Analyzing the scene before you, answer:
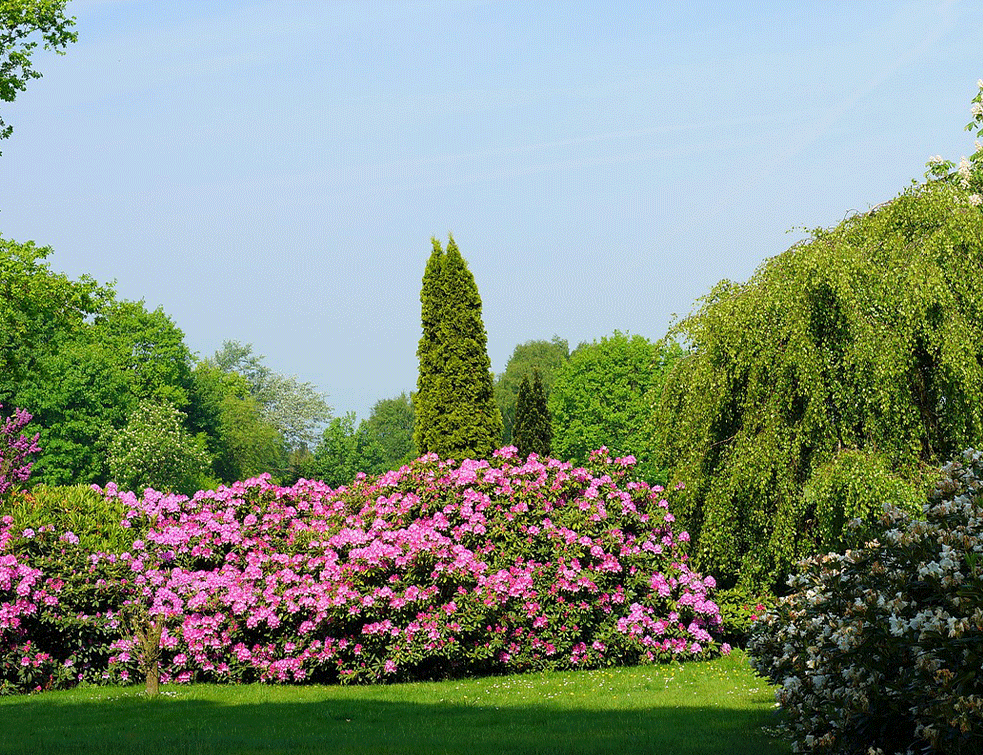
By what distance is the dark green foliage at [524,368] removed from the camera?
60972 mm

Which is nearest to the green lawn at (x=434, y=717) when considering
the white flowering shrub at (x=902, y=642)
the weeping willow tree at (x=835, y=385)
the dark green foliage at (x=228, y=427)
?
the white flowering shrub at (x=902, y=642)

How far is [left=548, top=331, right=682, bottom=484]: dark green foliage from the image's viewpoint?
41906mm

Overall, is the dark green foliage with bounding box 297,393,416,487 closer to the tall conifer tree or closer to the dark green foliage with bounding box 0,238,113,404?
the tall conifer tree

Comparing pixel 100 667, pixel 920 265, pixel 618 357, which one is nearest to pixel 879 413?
pixel 920 265

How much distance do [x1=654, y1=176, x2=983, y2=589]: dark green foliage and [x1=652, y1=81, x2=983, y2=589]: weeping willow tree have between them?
0.02 m

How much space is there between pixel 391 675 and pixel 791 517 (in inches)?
189

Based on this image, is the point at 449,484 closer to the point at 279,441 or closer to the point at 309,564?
the point at 309,564

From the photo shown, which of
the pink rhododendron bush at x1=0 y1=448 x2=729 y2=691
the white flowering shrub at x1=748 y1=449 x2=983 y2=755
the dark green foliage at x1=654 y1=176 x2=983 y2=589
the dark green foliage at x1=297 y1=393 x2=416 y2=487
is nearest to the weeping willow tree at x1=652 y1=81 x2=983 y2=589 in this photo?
the dark green foliage at x1=654 y1=176 x2=983 y2=589

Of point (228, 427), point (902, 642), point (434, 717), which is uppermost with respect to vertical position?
point (228, 427)

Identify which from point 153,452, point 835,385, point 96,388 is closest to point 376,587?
point 835,385

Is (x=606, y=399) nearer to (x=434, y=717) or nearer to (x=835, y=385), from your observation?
(x=835, y=385)

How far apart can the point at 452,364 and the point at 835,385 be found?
49.6 feet

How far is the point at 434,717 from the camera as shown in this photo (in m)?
8.98

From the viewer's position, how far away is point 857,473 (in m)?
10.5
